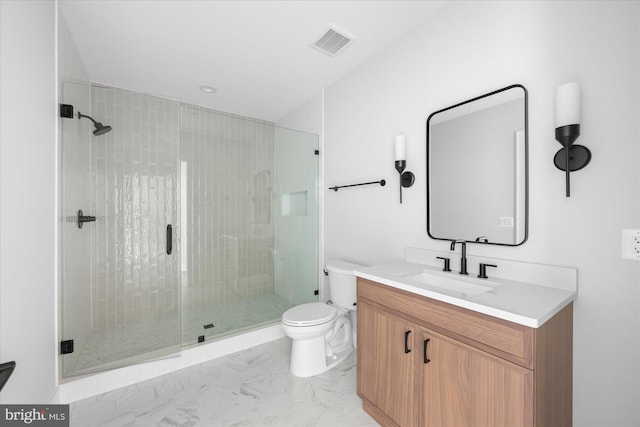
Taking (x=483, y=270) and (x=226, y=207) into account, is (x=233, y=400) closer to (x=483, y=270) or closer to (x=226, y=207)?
(x=226, y=207)

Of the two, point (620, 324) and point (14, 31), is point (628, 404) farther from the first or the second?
point (14, 31)

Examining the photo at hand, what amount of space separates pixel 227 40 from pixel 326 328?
2.26m

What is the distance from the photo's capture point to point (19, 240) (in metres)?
1.16

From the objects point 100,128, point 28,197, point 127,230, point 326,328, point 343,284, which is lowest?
point 326,328

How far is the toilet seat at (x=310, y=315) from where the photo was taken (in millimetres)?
1892

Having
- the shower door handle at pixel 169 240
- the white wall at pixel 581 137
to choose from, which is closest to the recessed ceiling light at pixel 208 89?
the shower door handle at pixel 169 240

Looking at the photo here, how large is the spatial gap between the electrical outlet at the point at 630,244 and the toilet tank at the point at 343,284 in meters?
1.44

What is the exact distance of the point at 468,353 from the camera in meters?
1.05

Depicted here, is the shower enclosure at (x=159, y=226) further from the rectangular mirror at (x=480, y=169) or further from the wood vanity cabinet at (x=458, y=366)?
the rectangular mirror at (x=480, y=169)

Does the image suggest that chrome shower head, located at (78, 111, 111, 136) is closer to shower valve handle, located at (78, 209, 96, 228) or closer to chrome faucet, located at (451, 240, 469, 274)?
shower valve handle, located at (78, 209, 96, 228)

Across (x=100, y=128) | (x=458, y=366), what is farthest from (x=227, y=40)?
(x=458, y=366)

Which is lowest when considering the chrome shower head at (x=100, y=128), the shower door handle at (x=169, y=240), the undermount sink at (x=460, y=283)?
the undermount sink at (x=460, y=283)

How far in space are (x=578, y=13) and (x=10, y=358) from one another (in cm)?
279

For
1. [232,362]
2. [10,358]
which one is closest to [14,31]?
[10,358]
